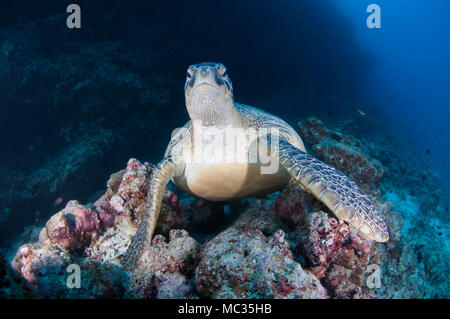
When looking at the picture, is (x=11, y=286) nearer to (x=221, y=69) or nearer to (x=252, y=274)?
(x=252, y=274)

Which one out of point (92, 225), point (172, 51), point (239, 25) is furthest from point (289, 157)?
point (239, 25)

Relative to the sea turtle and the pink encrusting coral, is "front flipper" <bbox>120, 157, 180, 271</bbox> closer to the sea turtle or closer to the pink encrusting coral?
the sea turtle

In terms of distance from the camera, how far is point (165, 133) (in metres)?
12.3

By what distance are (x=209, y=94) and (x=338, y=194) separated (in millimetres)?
1888

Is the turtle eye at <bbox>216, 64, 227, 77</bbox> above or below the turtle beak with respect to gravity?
above

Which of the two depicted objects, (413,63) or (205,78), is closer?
(205,78)

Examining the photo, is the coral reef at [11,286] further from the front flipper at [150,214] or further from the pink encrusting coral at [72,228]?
the pink encrusting coral at [72,228]

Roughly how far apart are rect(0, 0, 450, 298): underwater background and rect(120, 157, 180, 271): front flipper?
0.24 metres

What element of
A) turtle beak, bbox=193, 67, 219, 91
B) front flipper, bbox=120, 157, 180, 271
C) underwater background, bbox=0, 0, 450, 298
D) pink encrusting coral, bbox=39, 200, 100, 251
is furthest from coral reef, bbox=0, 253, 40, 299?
turtle beak, bbox=193, 67, 219, 91

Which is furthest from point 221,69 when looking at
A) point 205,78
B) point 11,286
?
point 11,286

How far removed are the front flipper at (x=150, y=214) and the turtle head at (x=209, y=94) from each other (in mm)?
872

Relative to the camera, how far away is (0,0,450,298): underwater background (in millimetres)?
2139

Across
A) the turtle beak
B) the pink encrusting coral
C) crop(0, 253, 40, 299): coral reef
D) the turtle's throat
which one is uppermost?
the turtle beak
